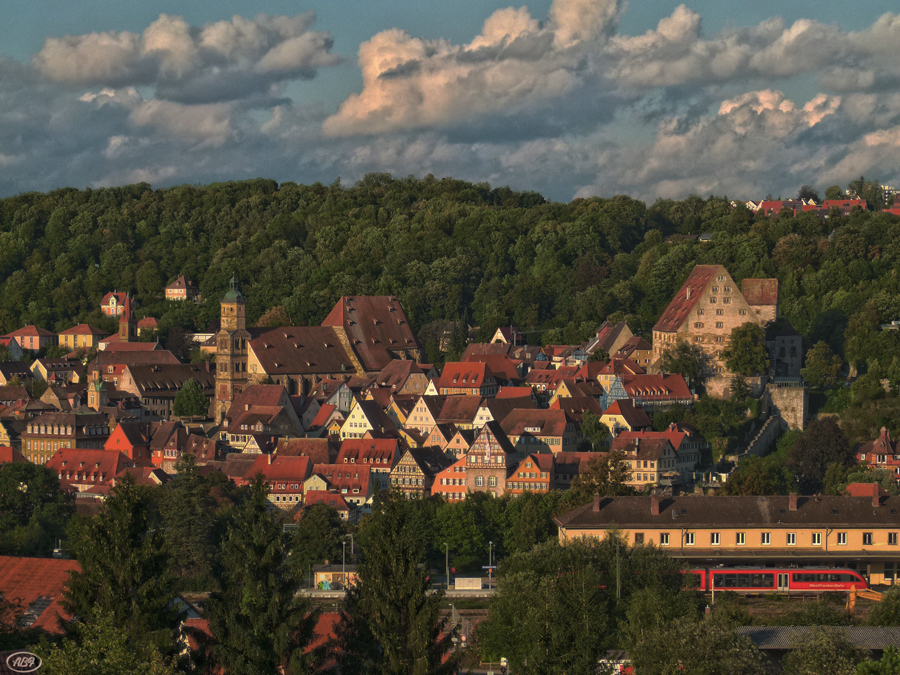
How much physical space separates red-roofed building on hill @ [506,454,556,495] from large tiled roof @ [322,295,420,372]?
30.4m

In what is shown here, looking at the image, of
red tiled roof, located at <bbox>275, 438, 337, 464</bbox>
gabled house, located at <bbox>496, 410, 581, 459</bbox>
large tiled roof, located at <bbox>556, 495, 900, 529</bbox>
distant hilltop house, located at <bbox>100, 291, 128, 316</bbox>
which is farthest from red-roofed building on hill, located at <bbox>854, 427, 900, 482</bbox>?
distant hilltop house, located at <bbox>100, 291, 128, 316</bbox>

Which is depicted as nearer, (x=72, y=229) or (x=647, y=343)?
(x=647, y=343)

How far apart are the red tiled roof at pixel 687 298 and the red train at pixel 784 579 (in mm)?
26078

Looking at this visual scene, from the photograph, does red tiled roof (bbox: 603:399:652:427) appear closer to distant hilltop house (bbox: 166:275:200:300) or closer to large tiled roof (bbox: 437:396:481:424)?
large tiled roof (bbox: 437:396:481:424)

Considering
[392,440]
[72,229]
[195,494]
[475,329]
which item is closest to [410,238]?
[475,329]

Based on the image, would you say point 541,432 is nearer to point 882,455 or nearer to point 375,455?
point 375,455

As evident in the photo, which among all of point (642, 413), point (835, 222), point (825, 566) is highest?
point (835, 222)

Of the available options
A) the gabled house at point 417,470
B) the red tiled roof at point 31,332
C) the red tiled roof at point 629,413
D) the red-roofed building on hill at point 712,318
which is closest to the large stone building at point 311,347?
the gabled house at point 417,470

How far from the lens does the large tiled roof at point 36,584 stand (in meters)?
40.4

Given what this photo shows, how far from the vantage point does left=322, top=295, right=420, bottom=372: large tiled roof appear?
4154 inches

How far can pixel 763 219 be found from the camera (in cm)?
11556

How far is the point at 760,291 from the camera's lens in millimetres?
90438

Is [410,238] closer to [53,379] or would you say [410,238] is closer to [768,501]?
[53,379]

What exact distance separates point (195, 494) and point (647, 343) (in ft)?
106
